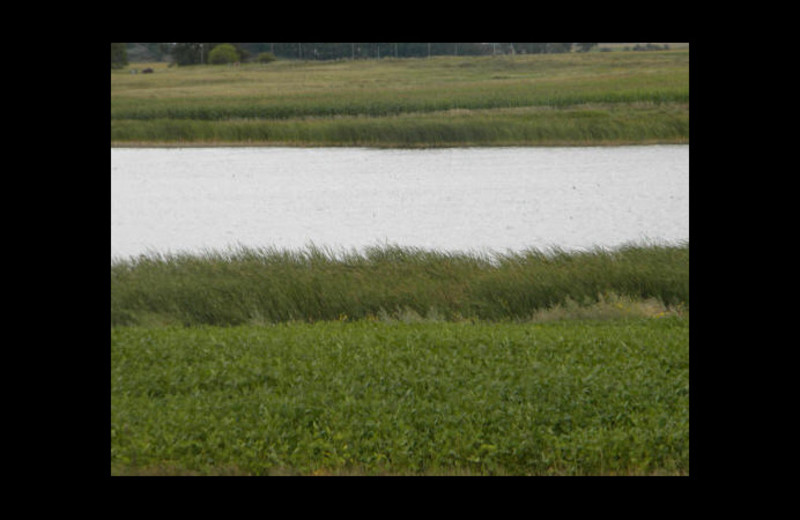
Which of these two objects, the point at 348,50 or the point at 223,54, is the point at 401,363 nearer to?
the point at 223,54

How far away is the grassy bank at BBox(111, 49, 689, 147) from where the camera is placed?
38406 mm

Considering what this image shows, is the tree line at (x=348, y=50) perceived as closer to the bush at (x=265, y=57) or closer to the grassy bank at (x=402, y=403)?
the bush at (x=265, y=57)

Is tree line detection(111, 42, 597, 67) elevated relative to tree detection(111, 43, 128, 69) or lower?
elevated

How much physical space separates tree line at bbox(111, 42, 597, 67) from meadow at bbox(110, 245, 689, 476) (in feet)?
118

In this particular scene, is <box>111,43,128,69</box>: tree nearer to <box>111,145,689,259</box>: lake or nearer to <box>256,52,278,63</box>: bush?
<box>111,145,689,259</box>: lake

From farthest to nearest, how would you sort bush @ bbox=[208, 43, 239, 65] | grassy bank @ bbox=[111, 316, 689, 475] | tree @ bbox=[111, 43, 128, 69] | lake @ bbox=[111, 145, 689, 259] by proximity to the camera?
bush @ bbox=[208, 43, 239, 65]
tree @ bbox=[111, 43, 128, 69]
lake @ bbox=[111, 145, 689, 259]
grassy bank @ bbox=[111, 316, 689, 475]

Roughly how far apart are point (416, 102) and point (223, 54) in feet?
39.7

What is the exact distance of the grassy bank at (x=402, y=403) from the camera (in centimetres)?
758

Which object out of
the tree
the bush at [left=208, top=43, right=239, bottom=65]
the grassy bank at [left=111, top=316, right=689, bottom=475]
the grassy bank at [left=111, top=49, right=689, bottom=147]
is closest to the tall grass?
the grassy bank at [left=111, top=316, right=689, bottom=475]

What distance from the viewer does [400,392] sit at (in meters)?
8.65

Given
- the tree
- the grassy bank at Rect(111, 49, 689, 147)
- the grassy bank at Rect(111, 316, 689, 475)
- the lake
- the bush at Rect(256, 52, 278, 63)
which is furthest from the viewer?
the bush at Rect(256, 52, 278, 63)

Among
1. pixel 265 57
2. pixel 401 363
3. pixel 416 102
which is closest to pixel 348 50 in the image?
pixel 265 57
